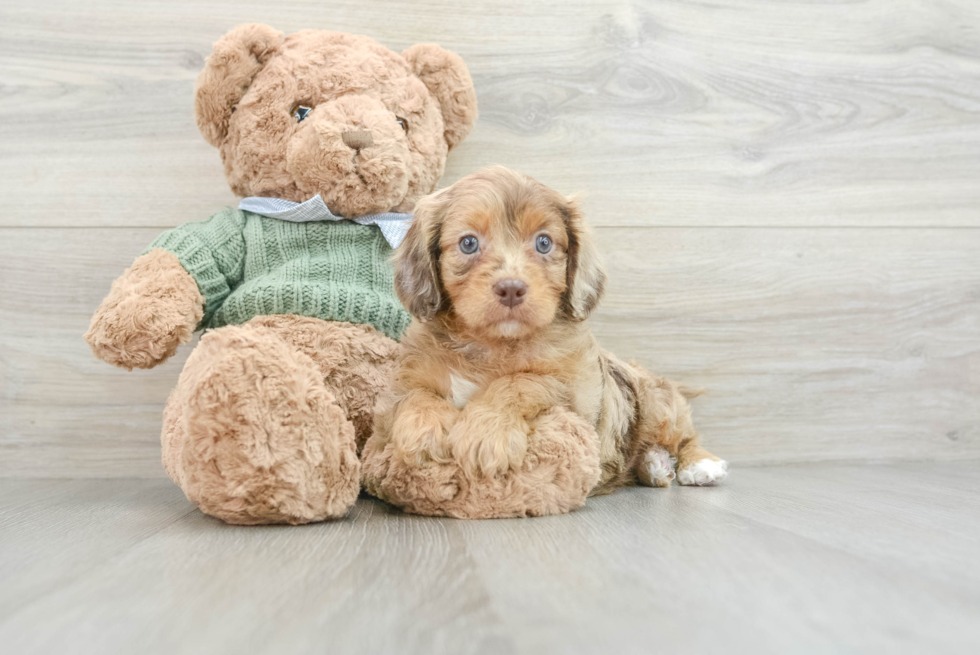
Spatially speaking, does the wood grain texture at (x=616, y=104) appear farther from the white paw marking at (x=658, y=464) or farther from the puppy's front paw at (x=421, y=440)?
the puppy's front paw at (x=421, y=440)

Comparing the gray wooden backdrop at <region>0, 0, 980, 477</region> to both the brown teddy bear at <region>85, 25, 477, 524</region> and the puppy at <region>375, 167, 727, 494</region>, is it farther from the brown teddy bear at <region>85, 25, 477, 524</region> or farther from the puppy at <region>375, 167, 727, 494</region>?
the puppy at <region>375, 167, 727, 494</region>

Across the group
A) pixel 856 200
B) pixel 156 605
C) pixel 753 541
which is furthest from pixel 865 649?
pixel 856 200

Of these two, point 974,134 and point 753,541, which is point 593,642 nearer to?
point 753,541

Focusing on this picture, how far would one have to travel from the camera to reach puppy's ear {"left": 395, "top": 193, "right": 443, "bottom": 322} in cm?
148

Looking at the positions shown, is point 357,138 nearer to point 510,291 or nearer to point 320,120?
point 320,120

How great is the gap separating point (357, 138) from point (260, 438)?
2.37 ft

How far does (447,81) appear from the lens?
1878 millimetres

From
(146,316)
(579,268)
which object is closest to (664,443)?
(579,268)

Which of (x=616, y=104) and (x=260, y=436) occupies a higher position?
(x=616, y=104)

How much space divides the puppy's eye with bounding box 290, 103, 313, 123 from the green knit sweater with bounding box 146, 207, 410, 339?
0.82ft

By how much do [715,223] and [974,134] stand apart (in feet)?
2.94

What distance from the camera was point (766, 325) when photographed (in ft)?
7.47

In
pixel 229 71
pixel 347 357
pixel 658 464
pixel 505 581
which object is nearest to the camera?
pixel 505 581

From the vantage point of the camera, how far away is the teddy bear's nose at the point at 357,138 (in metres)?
1.64
